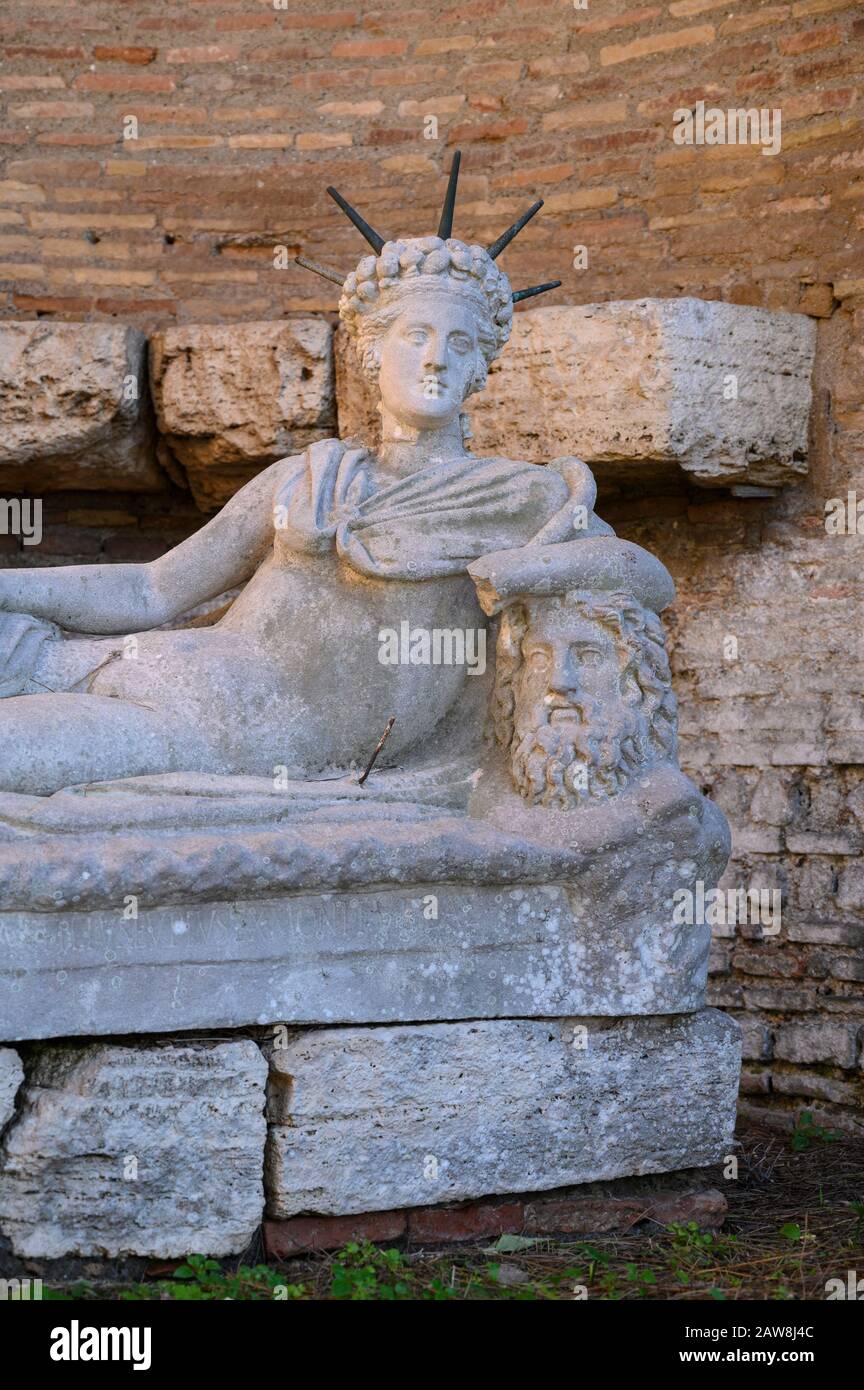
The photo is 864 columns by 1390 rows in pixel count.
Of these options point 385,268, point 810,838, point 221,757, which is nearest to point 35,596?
point 221,757

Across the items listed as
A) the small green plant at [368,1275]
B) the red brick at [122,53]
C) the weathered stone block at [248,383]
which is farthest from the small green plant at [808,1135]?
the red brick at [122,53]

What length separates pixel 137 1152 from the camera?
10.3 feet

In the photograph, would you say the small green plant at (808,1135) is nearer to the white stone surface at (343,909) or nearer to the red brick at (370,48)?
the white stone surface at (343,909)

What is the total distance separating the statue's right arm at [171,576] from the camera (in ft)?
12.6

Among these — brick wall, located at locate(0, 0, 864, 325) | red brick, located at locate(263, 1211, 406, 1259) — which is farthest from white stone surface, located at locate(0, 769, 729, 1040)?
brick wall, located at locate(0, 0, 864, 325)

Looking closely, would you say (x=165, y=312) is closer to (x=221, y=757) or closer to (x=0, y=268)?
(x=0, y=268)

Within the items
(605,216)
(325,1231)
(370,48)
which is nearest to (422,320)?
(605,216)

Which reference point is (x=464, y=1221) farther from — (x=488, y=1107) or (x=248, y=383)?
(x=248, y=383)

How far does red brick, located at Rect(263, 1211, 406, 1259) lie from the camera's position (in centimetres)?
328

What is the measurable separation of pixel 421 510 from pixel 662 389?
5.18 ft

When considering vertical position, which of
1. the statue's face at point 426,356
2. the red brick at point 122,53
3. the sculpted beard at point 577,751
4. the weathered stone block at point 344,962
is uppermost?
the red brick at point 122,53

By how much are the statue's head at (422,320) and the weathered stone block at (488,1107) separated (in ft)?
4.74

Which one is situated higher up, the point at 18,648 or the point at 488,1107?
the point at 18,648

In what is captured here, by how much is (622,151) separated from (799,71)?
606mm
